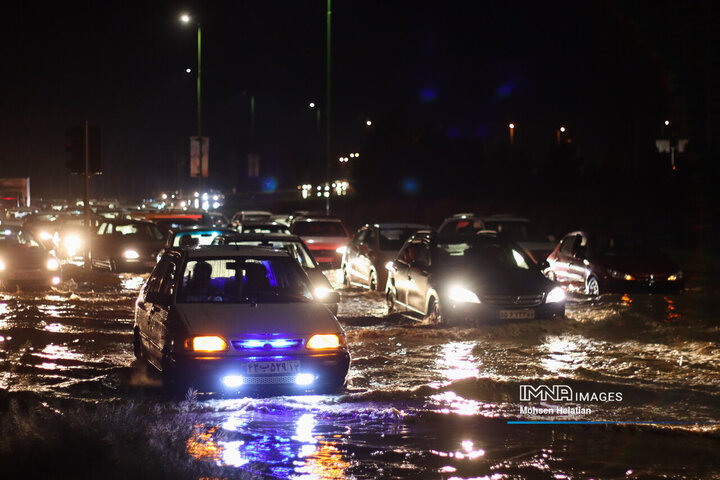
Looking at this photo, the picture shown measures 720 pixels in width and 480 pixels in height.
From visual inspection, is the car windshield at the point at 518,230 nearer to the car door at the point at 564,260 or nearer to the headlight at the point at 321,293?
the car door at the point at 564,260

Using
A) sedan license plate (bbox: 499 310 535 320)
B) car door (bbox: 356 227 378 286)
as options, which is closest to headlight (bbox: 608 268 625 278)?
car door (bbox: 356 227 378 286)

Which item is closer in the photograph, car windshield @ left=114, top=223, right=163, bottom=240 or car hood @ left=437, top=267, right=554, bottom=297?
car hood @ left=437, top=267, right=554, bottom=297

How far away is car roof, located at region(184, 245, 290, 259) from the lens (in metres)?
9.55

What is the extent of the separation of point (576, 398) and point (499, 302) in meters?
4.72

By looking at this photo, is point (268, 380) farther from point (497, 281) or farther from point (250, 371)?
point (497, 281)

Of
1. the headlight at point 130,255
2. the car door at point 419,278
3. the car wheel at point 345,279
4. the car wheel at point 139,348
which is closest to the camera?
the car wheel at point 139,348

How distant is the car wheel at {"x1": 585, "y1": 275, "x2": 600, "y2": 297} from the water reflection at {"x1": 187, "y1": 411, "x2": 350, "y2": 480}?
41.5 feet

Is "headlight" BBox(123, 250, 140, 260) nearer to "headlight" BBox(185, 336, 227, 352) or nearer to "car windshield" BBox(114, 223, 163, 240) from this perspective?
"car windshield" BBox(114, 223, 163, 240)

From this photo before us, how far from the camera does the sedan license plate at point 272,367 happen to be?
8352 mm

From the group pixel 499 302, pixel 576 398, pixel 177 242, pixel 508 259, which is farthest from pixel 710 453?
pixel 177 242

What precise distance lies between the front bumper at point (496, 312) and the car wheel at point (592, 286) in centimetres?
580

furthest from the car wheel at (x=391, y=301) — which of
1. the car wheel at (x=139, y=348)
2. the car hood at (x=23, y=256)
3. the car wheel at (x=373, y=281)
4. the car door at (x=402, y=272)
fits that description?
the car hood at (x=23, y=256)

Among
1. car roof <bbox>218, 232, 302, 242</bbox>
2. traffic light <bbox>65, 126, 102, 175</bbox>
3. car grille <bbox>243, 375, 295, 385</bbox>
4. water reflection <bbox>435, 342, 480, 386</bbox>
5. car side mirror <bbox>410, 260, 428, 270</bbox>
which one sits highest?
traffic light <bbox>65, 126, 102, 175</bbox>

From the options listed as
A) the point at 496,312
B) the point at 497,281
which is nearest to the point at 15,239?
the point at 497,281
